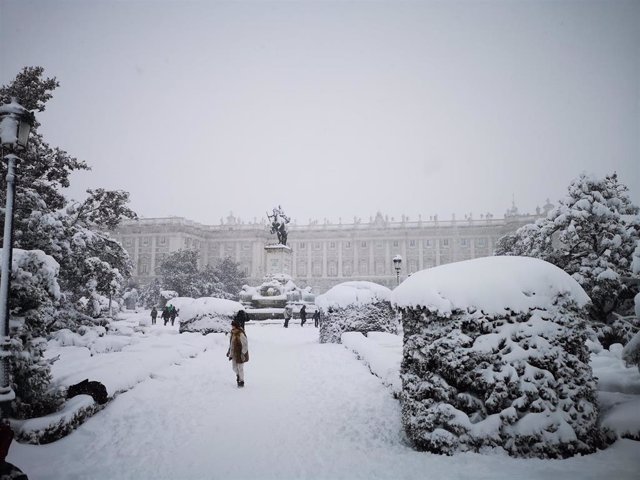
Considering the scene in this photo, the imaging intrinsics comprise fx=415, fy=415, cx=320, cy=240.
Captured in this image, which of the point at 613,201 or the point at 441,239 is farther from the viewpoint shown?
the point at 441,239

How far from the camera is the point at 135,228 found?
86375 mm

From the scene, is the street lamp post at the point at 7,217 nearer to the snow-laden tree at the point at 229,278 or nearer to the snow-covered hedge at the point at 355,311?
the snow-covered hedge at the point at 355,311

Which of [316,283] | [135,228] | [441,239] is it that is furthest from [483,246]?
[135,228]

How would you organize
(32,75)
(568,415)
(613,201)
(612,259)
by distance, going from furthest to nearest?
(613,201), (612,259), (32,75), (568,415)

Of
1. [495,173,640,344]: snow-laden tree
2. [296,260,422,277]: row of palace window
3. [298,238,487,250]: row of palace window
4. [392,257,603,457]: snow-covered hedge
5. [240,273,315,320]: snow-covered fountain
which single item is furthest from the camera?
[296,260,422,277]: row of palace window

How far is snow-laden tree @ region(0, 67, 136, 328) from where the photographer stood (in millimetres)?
11219

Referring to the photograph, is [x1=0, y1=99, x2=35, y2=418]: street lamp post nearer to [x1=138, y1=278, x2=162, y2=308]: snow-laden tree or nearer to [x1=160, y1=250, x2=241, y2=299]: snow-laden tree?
[x1=160, y1=250, x2=241, y2=299]: snow-laden tree

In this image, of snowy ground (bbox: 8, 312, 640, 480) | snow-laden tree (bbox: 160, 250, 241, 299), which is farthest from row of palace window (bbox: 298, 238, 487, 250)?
snowy ground (bbox: 8, 312, 640, 480)

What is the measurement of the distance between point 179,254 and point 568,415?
182 ft

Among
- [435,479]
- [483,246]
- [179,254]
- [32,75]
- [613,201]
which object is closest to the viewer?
[435,479]

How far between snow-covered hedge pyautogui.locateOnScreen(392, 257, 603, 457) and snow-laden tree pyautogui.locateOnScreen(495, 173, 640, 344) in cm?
986

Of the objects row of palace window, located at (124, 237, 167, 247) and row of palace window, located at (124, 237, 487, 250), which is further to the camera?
row of palace window, located at (124, 237, 167, 247)

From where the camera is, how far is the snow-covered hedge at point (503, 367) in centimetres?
423

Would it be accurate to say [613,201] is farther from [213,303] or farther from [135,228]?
[135,228]
